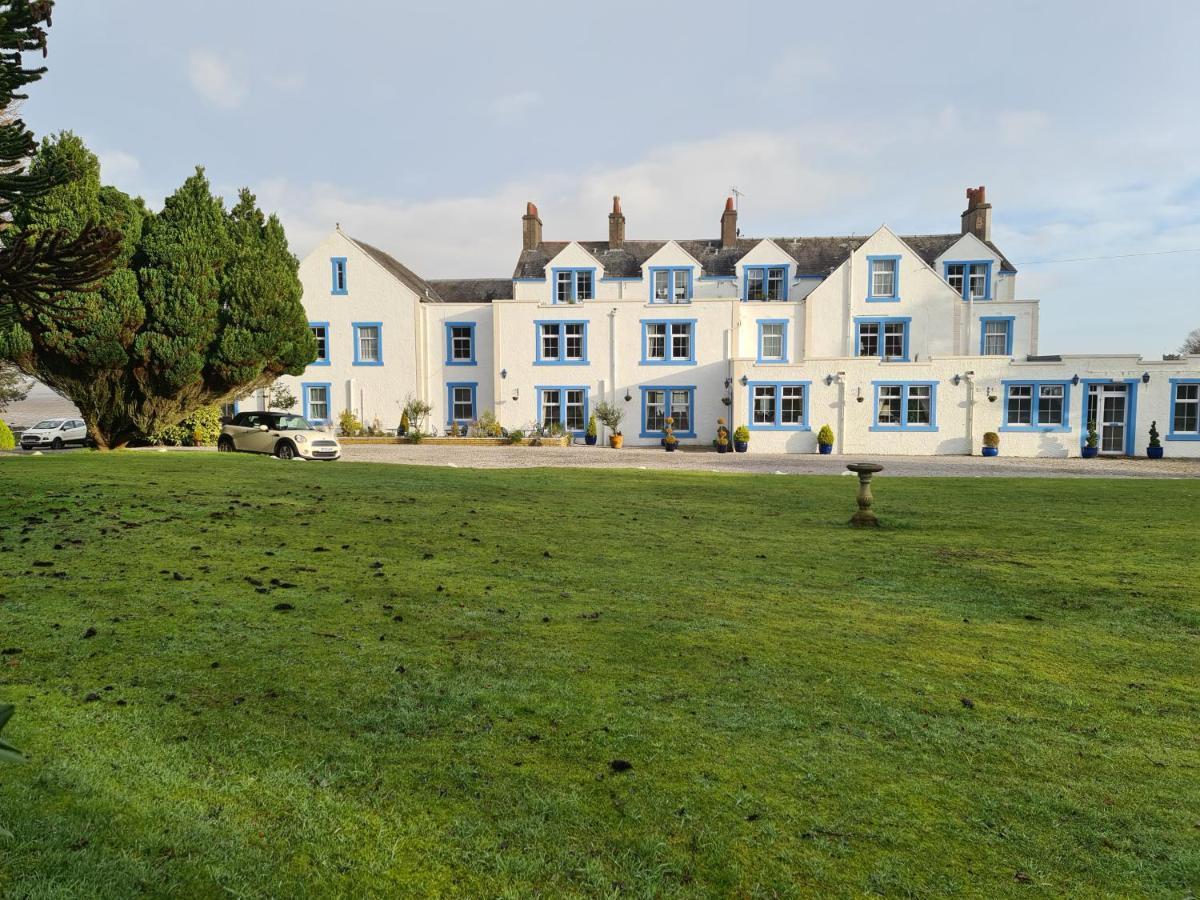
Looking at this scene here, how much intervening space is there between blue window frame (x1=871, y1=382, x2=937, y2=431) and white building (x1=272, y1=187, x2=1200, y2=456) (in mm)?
69

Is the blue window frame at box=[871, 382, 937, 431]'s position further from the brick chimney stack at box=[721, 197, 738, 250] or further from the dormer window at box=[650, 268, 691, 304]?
the brick chimney stack at box=[721, 197, 738, 250]

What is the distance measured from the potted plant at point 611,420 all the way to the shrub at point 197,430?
17906 millimetres

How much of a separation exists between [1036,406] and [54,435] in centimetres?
4870

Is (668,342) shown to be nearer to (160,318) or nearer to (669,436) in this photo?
(669,436)

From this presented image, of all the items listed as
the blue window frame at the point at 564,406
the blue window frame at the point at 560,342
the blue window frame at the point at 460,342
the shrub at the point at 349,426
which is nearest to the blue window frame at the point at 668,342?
the blue window frame at the point at 560,342

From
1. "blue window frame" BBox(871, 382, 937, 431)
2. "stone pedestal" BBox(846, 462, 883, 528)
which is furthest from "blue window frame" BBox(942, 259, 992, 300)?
"stone pedestal" BBox(846, 462, 883, 528)

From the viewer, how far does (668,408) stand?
131 feet

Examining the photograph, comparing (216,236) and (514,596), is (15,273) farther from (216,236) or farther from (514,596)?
(216,236)

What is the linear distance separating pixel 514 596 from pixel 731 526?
6.08 metres

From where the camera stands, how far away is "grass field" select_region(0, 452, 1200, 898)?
3.40 meters

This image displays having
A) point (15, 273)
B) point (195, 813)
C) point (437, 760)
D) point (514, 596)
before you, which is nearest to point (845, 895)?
point (437, 760)

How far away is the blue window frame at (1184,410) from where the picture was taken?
1355 inches

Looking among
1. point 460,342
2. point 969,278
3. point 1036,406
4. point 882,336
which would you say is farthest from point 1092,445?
point 460,342

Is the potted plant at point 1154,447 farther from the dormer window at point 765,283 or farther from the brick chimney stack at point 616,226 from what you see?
the brick chimney stack at point 616,226
